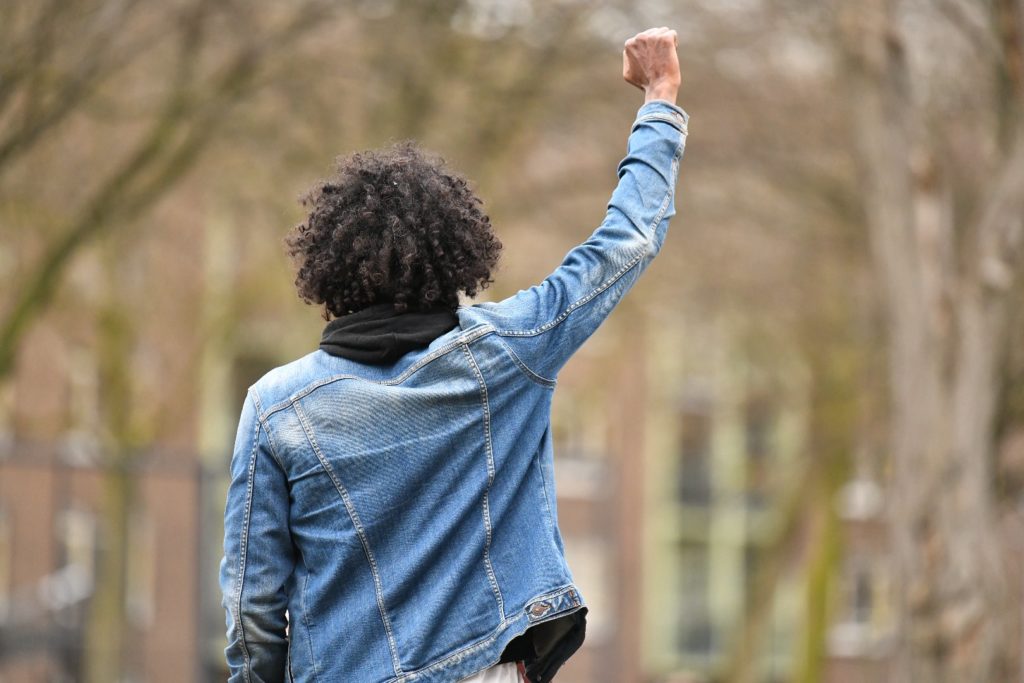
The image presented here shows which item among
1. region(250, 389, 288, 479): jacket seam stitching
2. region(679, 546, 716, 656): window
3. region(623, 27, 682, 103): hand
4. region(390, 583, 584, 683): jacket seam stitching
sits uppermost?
region(623, 27, 682, 103): hand

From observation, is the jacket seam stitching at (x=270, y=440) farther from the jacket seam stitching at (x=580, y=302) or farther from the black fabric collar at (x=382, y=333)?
the jacket seam stitching at (x=580, y=302)

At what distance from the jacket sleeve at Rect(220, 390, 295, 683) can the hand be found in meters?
0.88

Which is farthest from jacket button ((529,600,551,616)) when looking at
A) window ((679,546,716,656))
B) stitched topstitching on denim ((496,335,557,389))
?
window ((679,546,716,656))

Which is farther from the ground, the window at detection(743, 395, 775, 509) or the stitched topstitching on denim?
the stitched topstitching on denim

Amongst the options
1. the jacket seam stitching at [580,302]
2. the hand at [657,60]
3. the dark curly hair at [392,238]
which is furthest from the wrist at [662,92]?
the dark curly hair at [392,238]

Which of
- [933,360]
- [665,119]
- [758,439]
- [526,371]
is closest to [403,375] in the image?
[526,371]

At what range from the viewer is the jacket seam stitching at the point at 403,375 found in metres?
2.39

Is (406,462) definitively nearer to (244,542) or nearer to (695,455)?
(244,542)

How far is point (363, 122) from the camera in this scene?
1190 cm

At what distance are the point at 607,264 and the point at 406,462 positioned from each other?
462mm

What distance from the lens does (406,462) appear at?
2.39 meters

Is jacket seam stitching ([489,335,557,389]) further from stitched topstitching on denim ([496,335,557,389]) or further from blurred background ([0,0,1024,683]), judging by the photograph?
blurred background ([0,0,1024,683])

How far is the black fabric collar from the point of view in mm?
2420

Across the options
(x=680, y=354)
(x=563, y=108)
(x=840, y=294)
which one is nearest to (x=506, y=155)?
(x=563, y=108)
